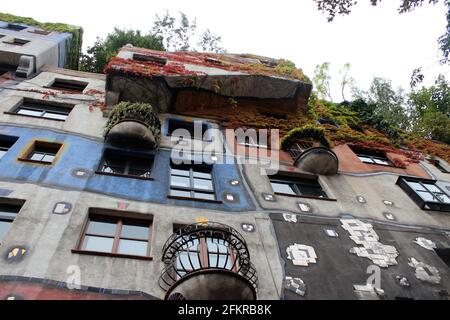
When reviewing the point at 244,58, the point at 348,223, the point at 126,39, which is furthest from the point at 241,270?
the point at 126,39

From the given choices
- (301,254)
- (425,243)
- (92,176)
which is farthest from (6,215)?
(425,243)

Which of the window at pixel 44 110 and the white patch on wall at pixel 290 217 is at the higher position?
the white patch on wall at pixel 290 217

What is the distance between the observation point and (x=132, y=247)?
896cm

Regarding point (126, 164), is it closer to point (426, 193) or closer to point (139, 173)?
point (139, 173)

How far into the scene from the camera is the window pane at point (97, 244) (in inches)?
341

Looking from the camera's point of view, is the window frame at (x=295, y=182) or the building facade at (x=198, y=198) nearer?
the building facade at (x=198, y=198)

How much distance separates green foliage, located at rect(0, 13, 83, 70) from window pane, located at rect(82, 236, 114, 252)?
60.0 ft

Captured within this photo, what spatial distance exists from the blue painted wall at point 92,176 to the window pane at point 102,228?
943 millimetres

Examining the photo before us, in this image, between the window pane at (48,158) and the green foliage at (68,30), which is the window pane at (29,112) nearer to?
the window pane at (48,158)

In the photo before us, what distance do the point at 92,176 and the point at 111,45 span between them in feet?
57.4

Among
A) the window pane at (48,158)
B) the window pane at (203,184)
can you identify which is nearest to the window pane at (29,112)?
the window pane at (48,158)

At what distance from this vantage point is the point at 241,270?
8555 mm

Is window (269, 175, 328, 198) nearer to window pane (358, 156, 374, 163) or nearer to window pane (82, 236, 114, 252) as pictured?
window pane (358, 156, 374, 163)

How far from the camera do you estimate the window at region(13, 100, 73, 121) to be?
46.8ft
